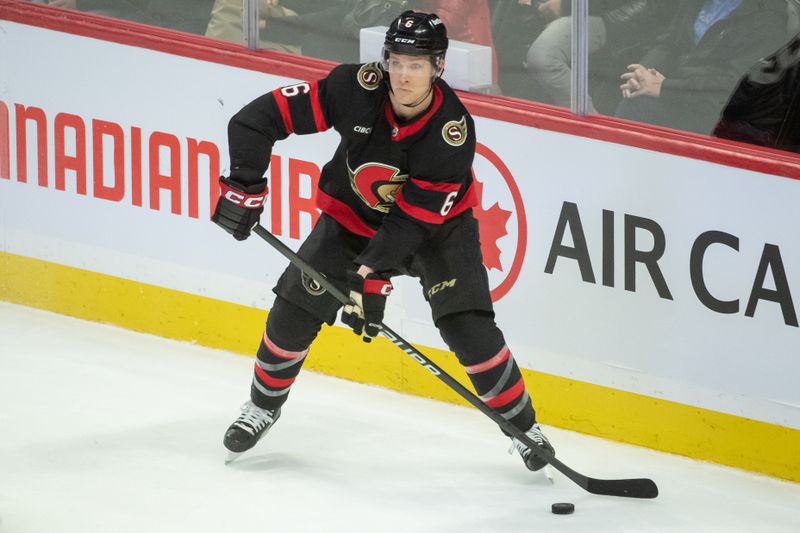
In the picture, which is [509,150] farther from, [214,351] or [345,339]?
[214,351]

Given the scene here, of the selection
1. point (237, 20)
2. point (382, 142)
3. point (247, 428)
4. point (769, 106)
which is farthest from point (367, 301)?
point (237, 20)

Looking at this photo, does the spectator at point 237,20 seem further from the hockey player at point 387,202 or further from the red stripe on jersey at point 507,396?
the red stripe on jersey at point 507,396

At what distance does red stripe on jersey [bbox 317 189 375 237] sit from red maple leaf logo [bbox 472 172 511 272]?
56 centimetres

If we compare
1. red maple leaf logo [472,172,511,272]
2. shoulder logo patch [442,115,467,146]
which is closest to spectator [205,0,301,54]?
red maple leaf logo [472,172,511,272]

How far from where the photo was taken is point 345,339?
460 centimetres

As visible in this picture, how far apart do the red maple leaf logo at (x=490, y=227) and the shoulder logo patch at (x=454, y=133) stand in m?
0.72

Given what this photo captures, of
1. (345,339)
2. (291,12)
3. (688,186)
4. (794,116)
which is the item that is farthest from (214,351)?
(794,116)

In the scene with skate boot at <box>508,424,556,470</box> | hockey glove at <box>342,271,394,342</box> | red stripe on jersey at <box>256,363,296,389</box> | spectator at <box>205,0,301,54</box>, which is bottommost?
skate boot at <box>508,424,556,470</box>

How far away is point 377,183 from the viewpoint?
3.68m

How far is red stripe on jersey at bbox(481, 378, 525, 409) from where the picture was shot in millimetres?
3816

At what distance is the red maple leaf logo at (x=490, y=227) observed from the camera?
168 inches

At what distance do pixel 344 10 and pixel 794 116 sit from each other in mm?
1371

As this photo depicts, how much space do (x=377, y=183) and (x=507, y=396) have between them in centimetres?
63

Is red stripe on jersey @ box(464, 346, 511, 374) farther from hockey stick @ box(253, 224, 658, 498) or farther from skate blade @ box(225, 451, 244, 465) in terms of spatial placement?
skate blade @ box(225, 451, 244, 465)
